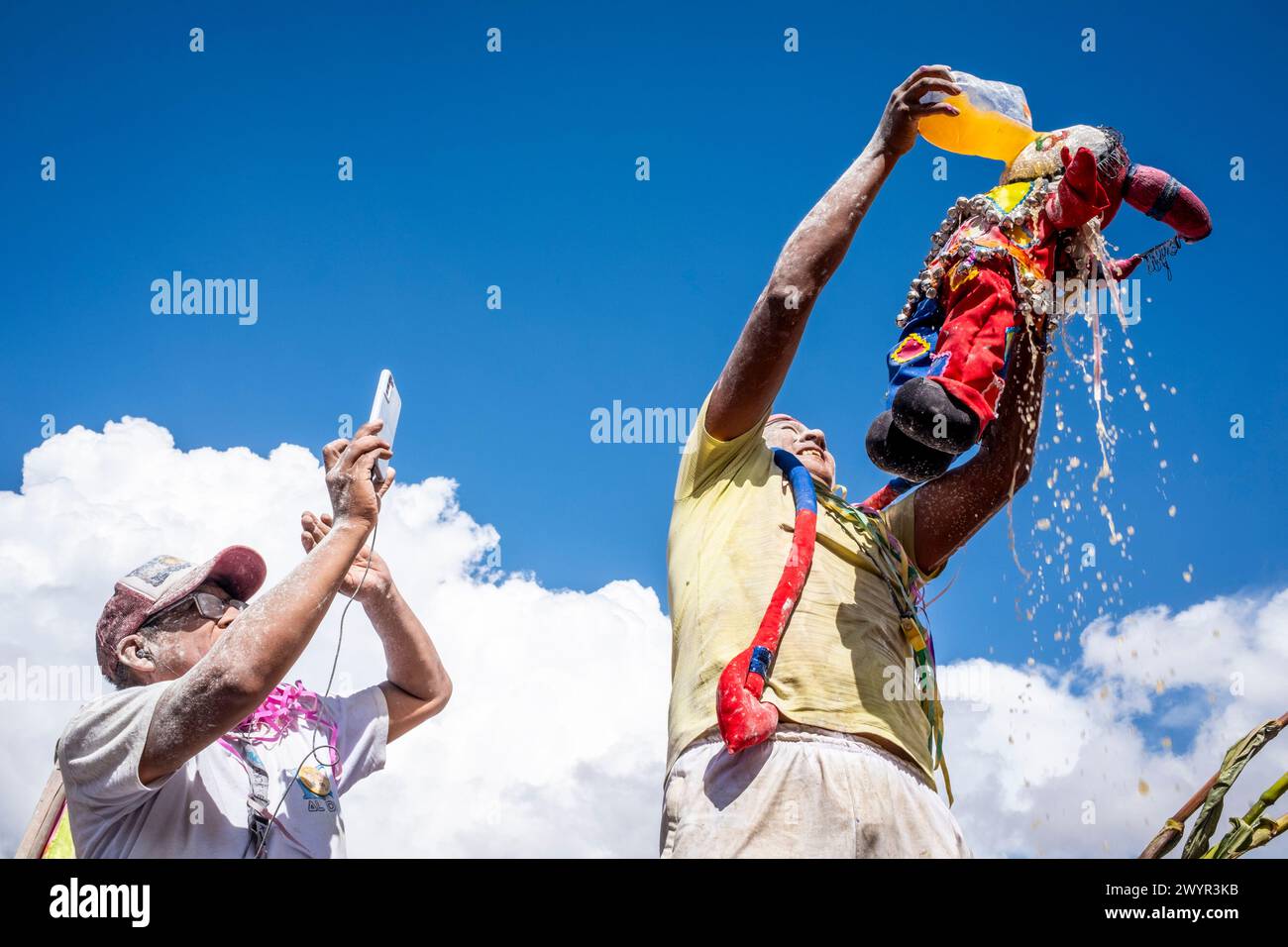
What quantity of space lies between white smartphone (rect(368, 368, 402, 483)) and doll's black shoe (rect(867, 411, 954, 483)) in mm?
1475

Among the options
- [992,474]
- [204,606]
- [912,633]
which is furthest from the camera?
[992,474]

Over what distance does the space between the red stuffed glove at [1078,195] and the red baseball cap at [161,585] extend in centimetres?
287

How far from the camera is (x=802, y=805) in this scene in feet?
11.0

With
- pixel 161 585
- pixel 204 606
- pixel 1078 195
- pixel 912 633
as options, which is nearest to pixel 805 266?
pixel 1078 195

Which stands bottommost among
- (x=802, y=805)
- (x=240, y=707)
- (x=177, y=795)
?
(x=802, y=805)

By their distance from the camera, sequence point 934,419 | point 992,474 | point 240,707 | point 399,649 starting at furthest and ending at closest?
point 399,649
point 992,474
point 934,419
point 240,707

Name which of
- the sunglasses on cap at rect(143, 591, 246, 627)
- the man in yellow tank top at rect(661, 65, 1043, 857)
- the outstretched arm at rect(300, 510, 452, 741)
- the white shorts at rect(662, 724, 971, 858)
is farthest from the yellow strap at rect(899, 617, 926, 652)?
the sunglasses on cap at rect(143, 591, 246, 627)

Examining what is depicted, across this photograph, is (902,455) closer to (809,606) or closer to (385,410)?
(809,606)

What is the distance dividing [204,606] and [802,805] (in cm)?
202
